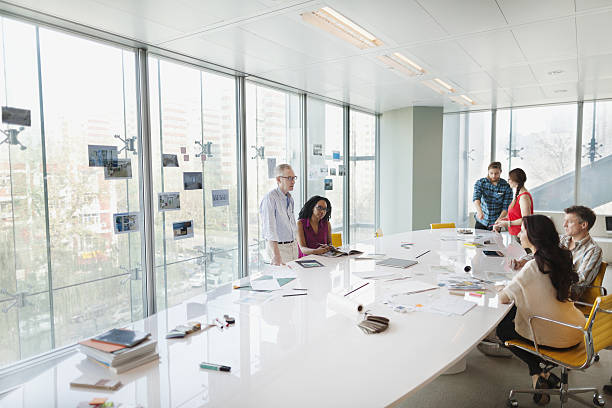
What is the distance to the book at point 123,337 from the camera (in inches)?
70.1

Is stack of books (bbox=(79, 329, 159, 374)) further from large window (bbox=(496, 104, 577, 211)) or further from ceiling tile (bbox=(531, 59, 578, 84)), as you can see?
large window (bbox=(496, 104, 577, 211))

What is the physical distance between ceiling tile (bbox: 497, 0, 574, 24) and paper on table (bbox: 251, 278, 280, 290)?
2773 millimetres

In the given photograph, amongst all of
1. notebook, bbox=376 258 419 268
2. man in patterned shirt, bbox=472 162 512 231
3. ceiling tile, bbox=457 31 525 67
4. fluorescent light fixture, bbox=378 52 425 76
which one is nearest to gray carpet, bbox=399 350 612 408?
notebook, bbox=376 258 419 268

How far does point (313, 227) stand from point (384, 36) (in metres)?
2.05

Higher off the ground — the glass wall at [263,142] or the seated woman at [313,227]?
the glass wall at [263,142]

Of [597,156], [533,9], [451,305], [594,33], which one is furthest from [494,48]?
[597,156]

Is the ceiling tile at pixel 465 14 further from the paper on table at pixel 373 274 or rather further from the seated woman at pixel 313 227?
the paper on table at pixel 373 274

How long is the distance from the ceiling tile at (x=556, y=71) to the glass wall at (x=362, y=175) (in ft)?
10.8

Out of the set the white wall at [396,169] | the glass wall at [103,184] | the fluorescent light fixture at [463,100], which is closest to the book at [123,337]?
the glass wall at [103,184]

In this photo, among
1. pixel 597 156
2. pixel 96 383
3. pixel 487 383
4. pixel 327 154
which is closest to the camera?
pixel 96 383

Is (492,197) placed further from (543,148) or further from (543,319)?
(543,319)

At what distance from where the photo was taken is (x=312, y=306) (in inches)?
99.3

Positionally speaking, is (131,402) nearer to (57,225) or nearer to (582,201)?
(57,225)

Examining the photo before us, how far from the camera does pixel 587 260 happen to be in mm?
3168
